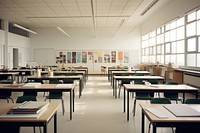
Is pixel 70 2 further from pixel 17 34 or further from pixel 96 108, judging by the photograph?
pixel 17 34

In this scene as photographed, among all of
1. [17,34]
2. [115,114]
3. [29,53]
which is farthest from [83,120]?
[29,53]

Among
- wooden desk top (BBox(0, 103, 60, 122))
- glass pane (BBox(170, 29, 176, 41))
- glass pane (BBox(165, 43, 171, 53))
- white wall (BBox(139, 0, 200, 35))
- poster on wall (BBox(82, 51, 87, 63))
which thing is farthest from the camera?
poster on wall (BBox(82, 51, 87, 63))

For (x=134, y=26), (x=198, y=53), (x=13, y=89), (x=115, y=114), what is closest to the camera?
(x=13, y=89)

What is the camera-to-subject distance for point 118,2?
8617 mm

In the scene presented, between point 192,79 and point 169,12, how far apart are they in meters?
3.95

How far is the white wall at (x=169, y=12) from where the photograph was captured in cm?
768

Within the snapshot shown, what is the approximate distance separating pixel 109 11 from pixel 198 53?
4.69 metres

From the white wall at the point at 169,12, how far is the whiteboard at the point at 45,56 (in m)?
7.47

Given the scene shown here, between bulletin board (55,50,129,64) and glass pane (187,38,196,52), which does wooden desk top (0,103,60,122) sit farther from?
bulletin board (55,50,129,64)

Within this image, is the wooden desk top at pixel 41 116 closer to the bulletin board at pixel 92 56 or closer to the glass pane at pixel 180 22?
the glass pane at pixel 180 22

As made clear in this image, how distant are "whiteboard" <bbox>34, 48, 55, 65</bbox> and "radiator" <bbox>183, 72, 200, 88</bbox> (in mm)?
11345

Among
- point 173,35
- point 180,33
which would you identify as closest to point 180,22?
point 180,33

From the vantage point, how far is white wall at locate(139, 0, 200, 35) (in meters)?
7.68

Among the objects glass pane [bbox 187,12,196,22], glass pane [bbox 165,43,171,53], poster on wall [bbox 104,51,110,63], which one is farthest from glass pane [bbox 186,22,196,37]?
poster on wall [bbox 104,51,110,63]
